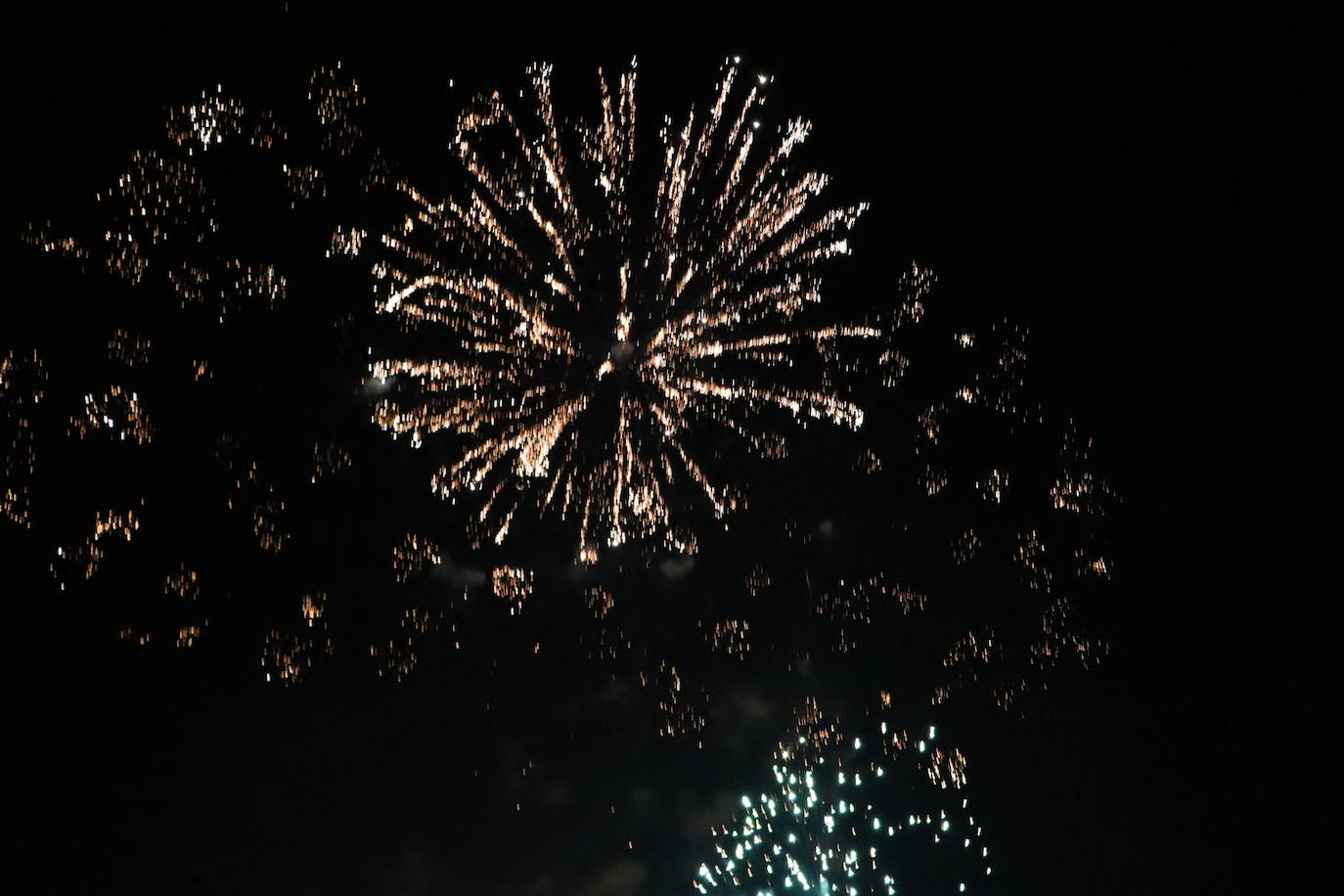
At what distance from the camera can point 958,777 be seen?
894cm

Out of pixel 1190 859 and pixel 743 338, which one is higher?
pixel 743 338

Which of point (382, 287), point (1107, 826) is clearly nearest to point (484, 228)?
point (382, 287)

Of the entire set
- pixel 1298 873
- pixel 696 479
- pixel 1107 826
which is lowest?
pixel 1298 873

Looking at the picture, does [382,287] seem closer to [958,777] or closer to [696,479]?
[696,479]

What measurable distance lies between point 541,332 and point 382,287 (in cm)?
102

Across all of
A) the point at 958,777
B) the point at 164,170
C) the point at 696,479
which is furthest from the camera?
the point at 958,777

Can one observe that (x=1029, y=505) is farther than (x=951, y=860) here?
No

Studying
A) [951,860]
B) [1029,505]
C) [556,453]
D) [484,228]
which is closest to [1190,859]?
[951,860]

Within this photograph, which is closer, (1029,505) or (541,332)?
(541,332)

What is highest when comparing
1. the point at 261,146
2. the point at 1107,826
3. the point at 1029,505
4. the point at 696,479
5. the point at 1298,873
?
the point at 261,146

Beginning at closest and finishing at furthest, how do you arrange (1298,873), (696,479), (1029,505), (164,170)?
(164,170)
(696,479)
(1029,505)
(1298,873)

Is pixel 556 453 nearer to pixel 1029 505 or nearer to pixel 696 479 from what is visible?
pixel 696 479

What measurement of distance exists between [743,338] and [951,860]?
5883 millimetres

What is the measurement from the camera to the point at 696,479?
6676 mm
